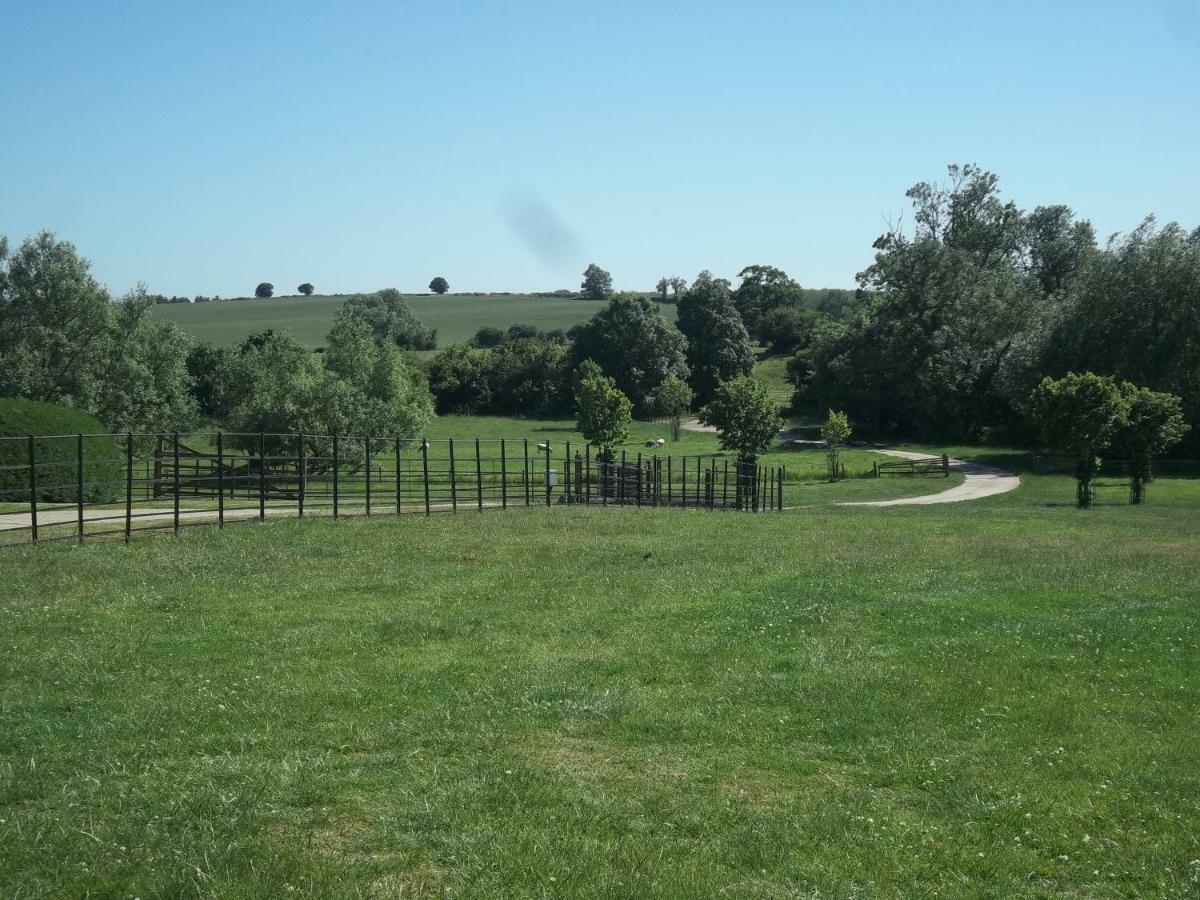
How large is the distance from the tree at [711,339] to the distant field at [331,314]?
23.0 m

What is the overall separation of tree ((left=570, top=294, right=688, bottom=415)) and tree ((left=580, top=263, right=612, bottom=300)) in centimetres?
7148

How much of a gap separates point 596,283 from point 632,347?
77892mm

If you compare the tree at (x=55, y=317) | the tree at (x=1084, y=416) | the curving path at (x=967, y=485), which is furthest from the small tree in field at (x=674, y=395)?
the tree at (x=55, y=317)

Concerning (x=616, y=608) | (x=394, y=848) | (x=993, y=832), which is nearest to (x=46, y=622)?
(x=616, y=608)

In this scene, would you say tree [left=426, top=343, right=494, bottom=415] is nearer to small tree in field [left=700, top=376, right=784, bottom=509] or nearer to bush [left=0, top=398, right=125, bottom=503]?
small tree in field [left=700, top=376, right=784, bottom=509]

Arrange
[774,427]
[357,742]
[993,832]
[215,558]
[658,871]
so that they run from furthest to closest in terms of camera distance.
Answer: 1. [774,427]
2. [215,558]
3. [357,742]
4. [993,832]
5. [658,871]

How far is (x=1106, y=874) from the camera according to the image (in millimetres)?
5738

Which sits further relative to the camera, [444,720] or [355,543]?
[355,543]

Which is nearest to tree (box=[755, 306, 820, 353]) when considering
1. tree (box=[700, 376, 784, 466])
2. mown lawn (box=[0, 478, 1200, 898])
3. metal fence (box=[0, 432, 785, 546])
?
tree (box=[700, 376, 784, 466])

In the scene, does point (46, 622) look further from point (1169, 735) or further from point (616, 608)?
point (1169, 735)

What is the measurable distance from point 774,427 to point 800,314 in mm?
66430

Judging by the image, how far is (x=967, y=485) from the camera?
183ft

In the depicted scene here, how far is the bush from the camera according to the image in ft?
86.9

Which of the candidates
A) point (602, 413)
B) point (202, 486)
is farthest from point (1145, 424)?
point (202, 486)
